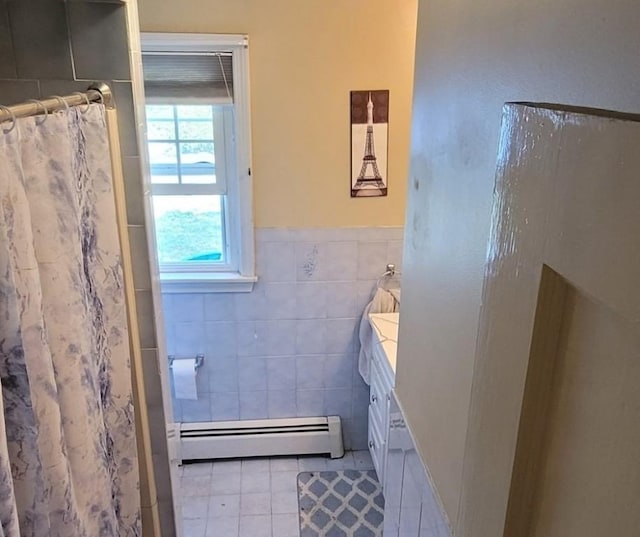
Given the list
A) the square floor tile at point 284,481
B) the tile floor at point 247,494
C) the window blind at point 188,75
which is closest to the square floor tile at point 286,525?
the tile floor at point 247,494

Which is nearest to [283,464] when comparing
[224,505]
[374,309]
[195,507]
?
[224,505]

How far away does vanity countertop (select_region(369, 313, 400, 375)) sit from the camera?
7.57 feet

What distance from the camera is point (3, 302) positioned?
837 millimetres

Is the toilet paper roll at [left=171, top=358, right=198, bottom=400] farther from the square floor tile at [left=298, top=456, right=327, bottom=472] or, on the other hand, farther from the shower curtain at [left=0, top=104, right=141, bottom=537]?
the shower curtain at [left=0, top=104, right=141, bottom=537]

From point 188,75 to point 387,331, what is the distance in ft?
4.42

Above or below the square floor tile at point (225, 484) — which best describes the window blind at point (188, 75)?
above

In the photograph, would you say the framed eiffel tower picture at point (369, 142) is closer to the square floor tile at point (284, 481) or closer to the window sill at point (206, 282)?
the window sill at point (206, 282)

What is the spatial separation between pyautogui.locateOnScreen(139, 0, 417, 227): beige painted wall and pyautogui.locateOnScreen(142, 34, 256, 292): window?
0.06 metres

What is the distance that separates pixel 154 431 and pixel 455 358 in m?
1.08

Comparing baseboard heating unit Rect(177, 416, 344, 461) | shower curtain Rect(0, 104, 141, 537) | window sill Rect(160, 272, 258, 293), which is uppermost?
shower curtain Rect(0, 104, 141, 537)

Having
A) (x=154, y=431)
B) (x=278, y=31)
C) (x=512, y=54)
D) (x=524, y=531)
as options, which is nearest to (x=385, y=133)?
(x=278, y=31)

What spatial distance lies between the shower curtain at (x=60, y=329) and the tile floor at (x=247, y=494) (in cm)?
119

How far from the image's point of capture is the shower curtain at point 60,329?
2.90 feet

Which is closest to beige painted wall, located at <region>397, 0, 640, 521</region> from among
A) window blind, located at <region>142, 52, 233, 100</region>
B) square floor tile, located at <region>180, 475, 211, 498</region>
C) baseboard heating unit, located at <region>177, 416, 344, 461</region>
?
window blind, located at <region>142, 52, 233, 100</region>
